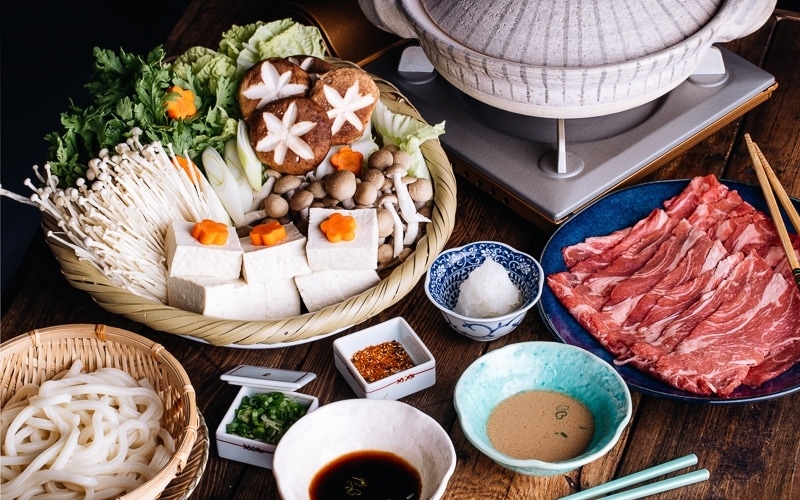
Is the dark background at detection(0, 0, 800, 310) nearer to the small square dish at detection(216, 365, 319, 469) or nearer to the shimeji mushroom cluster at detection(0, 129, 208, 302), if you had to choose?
the shimeji mushroom cluster at detection(0, 129, 208, 302)

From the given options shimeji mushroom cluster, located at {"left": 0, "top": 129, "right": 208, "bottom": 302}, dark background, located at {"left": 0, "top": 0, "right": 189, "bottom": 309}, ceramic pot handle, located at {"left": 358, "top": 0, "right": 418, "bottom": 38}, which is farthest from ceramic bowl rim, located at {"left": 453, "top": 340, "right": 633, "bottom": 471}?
dark background, located at {"left": 0, "top": 0, "right": 189, "bottom": 309}

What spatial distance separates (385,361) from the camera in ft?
6.99

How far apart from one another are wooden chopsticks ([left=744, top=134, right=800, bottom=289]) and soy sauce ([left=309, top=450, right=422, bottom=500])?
44.3 inches

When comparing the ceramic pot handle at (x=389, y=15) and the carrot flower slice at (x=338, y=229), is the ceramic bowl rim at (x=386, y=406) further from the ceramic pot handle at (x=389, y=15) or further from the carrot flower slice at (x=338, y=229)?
the ceramic pot handle at (x=389, y=15)

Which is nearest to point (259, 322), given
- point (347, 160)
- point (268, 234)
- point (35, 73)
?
point (268, 234)

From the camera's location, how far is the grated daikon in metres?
2.21

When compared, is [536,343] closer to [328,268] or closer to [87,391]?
[328,268]

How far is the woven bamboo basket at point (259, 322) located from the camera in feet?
6.79

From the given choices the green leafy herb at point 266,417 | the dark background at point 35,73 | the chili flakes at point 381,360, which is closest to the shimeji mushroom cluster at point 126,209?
the green leafy herb at point 266,417

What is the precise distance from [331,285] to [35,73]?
9.77ft

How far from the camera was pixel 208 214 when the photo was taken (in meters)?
2.46

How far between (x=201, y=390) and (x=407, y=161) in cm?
86

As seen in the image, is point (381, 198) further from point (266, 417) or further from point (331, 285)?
point (266, 417)

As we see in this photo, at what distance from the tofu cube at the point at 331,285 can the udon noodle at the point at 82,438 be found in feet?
1.56
